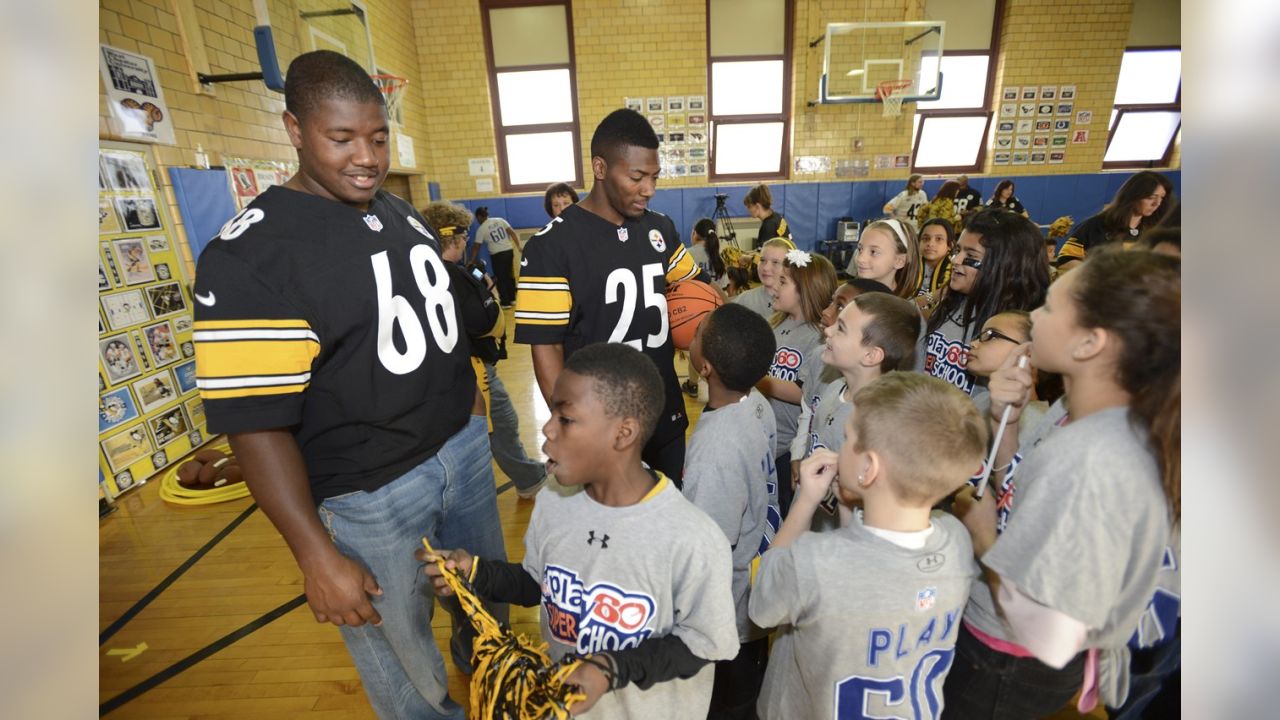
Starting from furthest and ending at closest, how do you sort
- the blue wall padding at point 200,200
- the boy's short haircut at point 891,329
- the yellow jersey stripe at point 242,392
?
1. the blue wall padding at point 200,200
2. the boy's short haircut at point 891,329
3. the yellow jersey stripe at point 242,392

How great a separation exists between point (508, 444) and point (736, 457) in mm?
2011

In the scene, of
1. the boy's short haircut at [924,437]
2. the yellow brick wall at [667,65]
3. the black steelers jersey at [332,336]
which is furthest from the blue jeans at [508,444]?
the yellow brick wall at [667,65]

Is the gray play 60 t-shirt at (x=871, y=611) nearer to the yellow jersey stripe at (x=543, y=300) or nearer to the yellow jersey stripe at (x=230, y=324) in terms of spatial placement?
the yellow jersey stripe at (x=543, y=300)

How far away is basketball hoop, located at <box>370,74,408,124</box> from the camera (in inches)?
296

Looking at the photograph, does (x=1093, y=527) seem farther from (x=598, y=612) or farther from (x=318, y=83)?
(x=318, y=83)

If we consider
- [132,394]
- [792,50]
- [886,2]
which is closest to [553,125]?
[792,50]

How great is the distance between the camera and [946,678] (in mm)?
1064

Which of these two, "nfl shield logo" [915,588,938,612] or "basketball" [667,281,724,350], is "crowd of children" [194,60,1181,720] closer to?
"nfl shield logo" [915,588,938,612]

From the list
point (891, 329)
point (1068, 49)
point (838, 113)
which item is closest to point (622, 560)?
point (891, 329)

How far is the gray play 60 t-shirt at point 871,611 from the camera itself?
992 millimetres

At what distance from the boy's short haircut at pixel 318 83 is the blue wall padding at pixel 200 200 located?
3.72 metres

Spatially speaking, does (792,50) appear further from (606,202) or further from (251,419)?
(251,419)

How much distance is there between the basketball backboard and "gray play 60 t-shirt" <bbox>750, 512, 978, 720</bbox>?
9585 mm

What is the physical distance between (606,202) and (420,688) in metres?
1.53
